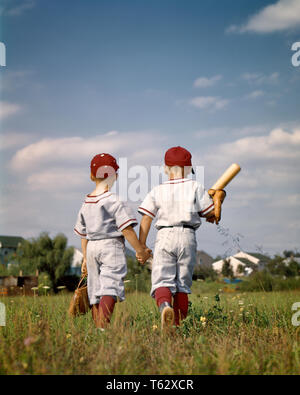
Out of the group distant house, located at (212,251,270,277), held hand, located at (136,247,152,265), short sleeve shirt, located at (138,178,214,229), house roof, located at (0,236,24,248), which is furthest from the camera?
house roof, located at (0,236,24,248)

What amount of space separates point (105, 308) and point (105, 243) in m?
0.70

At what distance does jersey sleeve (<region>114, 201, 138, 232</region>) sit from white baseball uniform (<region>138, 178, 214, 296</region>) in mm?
205

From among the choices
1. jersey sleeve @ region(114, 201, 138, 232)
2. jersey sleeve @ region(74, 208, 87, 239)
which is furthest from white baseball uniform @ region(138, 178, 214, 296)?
jersey sleeve @ region(74, 208, 87, 239)

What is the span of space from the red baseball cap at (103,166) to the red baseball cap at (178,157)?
615mm

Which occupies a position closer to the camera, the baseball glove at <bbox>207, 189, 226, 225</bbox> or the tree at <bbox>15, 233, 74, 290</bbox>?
the baseball glove at <bbox>207, 189, 226, 225</bbox>

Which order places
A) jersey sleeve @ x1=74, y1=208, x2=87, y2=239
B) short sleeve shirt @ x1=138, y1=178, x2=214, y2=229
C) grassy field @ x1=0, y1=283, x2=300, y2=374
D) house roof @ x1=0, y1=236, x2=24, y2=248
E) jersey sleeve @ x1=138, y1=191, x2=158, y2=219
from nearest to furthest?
grassy field @ x1=0, y1=283, x2=300, y2=374 → short sleeve shirt @ x1=138, y1=178, x2=214, y2=229 → jersey sleeve @ x1=138, y1=191, x2=158, y2=219 → jersey sleeve @ x1=74, y1=208, x2=87, y2=239 → house roof @ x1=0, y1=236, x2=24, y2=248

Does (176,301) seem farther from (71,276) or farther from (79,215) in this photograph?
(71,276)

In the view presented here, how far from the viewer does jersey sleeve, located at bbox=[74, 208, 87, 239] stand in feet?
16.7

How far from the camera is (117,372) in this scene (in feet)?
10.2

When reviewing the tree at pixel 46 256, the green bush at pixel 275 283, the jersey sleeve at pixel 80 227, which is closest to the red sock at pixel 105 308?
the jersey sleeve at pixel 80 227

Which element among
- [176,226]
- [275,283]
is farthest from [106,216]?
[275,283]

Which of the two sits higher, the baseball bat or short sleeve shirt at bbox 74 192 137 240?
the baseball bat

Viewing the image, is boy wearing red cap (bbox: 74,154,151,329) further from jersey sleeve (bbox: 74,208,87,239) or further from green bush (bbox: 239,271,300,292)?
green bush (bbox: 239,271,300,292)

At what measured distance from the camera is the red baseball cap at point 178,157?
16.0ft
